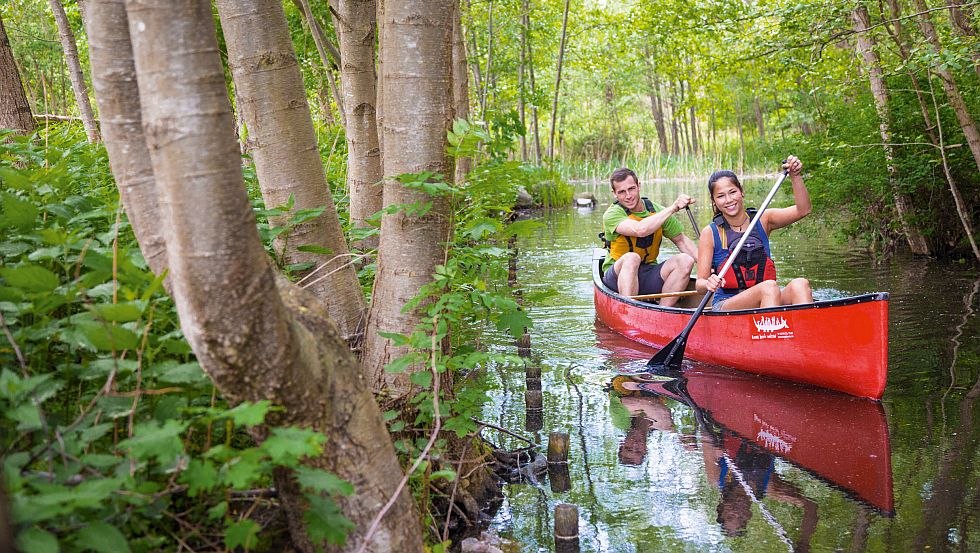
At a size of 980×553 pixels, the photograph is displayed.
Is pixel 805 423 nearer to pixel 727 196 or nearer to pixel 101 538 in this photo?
pixel 727 196

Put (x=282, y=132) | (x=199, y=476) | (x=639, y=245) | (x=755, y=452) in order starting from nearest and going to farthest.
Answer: (x=199, y=476), (x=282, y=132), (x=755, y=452), (x=639, y=245)

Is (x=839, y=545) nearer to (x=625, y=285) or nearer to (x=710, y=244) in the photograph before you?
(x=710, y=244)

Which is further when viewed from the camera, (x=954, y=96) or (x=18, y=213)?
(x=954, y=96)

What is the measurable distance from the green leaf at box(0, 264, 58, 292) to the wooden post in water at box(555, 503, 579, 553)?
2.32 metres

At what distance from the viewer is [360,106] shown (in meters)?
7.07

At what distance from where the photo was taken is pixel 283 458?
232 cm

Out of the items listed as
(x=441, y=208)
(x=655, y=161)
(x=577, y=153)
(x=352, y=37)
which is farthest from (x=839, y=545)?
(x=577, y=153)

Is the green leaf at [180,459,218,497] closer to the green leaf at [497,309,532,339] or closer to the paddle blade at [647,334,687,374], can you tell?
the green leaf at [497,309,532,339]

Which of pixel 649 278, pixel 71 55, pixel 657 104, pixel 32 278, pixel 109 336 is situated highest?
pixel 657 104

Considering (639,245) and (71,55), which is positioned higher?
(71,55)

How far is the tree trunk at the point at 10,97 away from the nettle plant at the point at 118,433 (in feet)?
17.2

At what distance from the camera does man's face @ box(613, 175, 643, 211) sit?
28.2 ft

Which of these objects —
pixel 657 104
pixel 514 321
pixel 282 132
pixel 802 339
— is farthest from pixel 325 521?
pixel 657 104

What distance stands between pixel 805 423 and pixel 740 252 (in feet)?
5.98
